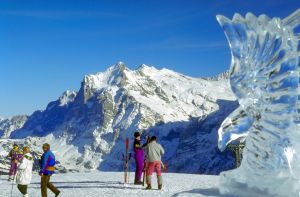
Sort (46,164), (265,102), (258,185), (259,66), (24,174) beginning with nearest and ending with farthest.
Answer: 1. (259,66)
2. (265,102)
3. (258,185)
4. (46,164)
5. (24,174)

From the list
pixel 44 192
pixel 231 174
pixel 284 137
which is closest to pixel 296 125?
pixel 284 137

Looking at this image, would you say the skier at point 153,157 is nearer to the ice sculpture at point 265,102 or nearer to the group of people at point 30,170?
the group of people at point 30,170

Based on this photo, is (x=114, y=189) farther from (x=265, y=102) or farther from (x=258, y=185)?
(x=265, y=102)

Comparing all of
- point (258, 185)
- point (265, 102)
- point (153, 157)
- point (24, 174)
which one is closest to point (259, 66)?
point (265, 102)

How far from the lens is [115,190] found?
62.6 feet

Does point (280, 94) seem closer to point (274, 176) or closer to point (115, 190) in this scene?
point (274, 176)

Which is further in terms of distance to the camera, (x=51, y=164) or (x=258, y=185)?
(x=51, y=164)

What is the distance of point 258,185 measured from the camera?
508 inches

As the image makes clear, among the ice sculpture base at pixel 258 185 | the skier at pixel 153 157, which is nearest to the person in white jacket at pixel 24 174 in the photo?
the skier at pixel 153 157

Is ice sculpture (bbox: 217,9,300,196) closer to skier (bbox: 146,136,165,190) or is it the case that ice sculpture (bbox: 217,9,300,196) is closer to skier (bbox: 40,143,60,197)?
skier (bbox: 146,136,165,190)

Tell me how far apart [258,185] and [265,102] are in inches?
83.8

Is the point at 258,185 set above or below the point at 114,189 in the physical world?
above

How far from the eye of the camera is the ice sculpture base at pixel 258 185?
12.3 meters

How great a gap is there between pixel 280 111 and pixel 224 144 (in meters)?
1.50
